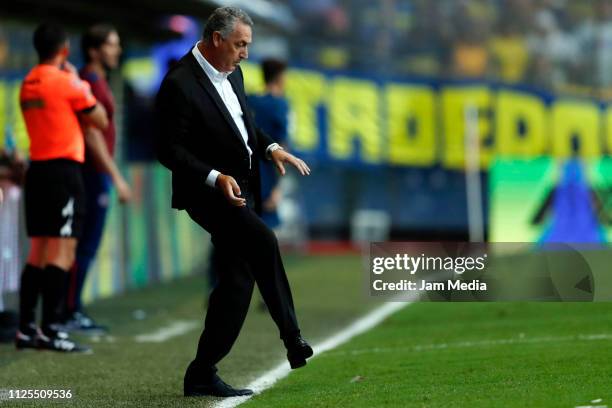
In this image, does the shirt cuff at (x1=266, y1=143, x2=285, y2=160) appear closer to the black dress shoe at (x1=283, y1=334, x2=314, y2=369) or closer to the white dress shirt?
the white dress shirt

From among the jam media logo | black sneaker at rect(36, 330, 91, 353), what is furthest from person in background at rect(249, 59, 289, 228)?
the jam media logo

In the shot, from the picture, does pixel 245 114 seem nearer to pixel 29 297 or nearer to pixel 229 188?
pixel 229 188

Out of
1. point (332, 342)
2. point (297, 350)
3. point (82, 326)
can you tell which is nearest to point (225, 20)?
point (297, 350)

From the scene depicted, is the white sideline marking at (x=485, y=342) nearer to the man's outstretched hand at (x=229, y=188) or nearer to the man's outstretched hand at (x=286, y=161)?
the man's outstretched hand at (x=286, y=161)

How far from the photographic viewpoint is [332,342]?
10.1 m

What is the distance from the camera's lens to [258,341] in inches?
409

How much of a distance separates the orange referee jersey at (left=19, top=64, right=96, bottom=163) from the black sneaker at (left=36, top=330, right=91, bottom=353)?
112 cm

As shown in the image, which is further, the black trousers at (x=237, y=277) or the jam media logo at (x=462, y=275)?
the jam media logo at (x=462, y=275)

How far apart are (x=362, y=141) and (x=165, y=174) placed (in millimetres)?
6038

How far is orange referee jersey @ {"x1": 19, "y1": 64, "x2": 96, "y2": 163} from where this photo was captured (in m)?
9.66

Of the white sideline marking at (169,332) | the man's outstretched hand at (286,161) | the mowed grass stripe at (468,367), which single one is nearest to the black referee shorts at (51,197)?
the white sideline marking at (169,332)

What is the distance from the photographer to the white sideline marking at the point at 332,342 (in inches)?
279

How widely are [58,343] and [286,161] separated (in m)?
3.00
